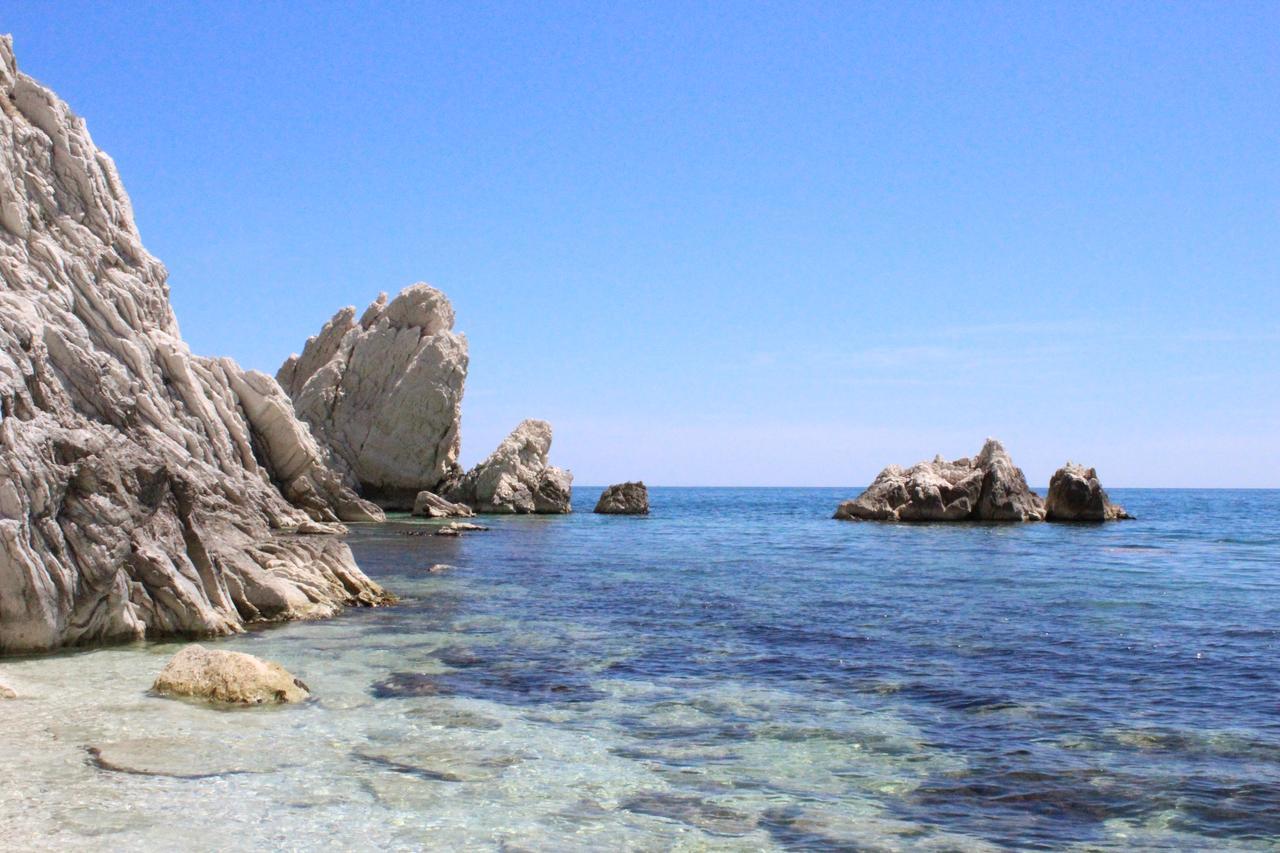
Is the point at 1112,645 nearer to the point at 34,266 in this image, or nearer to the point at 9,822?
the point at 9,822

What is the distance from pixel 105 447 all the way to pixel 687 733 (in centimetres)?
1213

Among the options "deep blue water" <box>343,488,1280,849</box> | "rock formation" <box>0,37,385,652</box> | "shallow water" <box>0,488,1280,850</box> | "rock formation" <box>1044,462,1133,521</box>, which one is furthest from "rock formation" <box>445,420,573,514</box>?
"shallow water" <box>0,488,1280,850</box>

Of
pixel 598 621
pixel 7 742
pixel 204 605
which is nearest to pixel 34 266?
pixel 204 605

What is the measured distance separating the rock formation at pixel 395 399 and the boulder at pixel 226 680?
60.7m

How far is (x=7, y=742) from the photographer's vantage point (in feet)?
38.6

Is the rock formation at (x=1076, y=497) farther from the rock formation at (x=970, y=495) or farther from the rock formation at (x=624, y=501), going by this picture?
the rock formation at (x=624, y=501)

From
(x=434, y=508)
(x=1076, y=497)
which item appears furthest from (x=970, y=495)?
(x=434, y=508)

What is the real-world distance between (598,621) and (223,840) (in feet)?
53.6

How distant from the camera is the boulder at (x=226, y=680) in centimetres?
1440

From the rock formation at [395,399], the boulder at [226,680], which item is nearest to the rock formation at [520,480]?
the rock formation at [395,399]

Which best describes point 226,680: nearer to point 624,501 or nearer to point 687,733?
point 687,733

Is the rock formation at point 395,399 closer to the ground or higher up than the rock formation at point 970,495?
higher up

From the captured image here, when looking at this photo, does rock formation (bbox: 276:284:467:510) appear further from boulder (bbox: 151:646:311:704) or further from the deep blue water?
boulder (bbox: 151:646:311:704)

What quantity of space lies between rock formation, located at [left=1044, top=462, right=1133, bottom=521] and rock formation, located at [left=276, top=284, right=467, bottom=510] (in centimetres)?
4675
